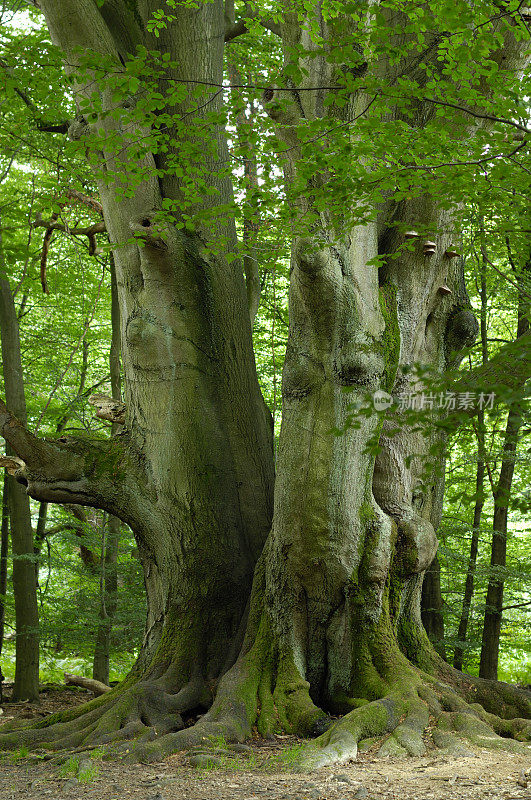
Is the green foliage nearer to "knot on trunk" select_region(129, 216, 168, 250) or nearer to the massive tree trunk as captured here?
"knot on trunk" select_region(129, 216, 168, 250)

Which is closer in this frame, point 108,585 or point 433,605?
point 433,605

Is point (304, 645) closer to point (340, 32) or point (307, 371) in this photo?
point (307, 371)

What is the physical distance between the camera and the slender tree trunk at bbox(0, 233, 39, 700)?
822 centimetres

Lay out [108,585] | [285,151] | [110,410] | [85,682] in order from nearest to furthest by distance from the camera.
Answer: [285,151] < [110,410] < [85,682] < [108,585]

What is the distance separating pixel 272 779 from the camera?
11.4 ft

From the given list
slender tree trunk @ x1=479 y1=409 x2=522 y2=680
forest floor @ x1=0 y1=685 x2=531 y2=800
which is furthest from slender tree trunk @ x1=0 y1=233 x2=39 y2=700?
slender tree trunk @ x1=479 y1=409 x2=522 y2=680

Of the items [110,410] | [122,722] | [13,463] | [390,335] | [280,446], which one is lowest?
[122,722]

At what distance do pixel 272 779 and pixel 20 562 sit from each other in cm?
581

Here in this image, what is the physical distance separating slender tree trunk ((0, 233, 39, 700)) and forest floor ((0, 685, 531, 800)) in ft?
13.8

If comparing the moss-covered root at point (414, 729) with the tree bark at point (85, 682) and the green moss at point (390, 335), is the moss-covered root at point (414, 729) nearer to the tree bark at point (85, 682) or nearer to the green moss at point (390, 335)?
the green moss at point (390, 335)

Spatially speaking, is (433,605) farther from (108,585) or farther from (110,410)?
(110,410)

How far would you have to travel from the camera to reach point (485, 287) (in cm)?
971

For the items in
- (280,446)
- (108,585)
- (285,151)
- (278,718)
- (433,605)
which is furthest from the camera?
(108,585)

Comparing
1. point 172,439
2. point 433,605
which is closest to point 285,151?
point 172,439
